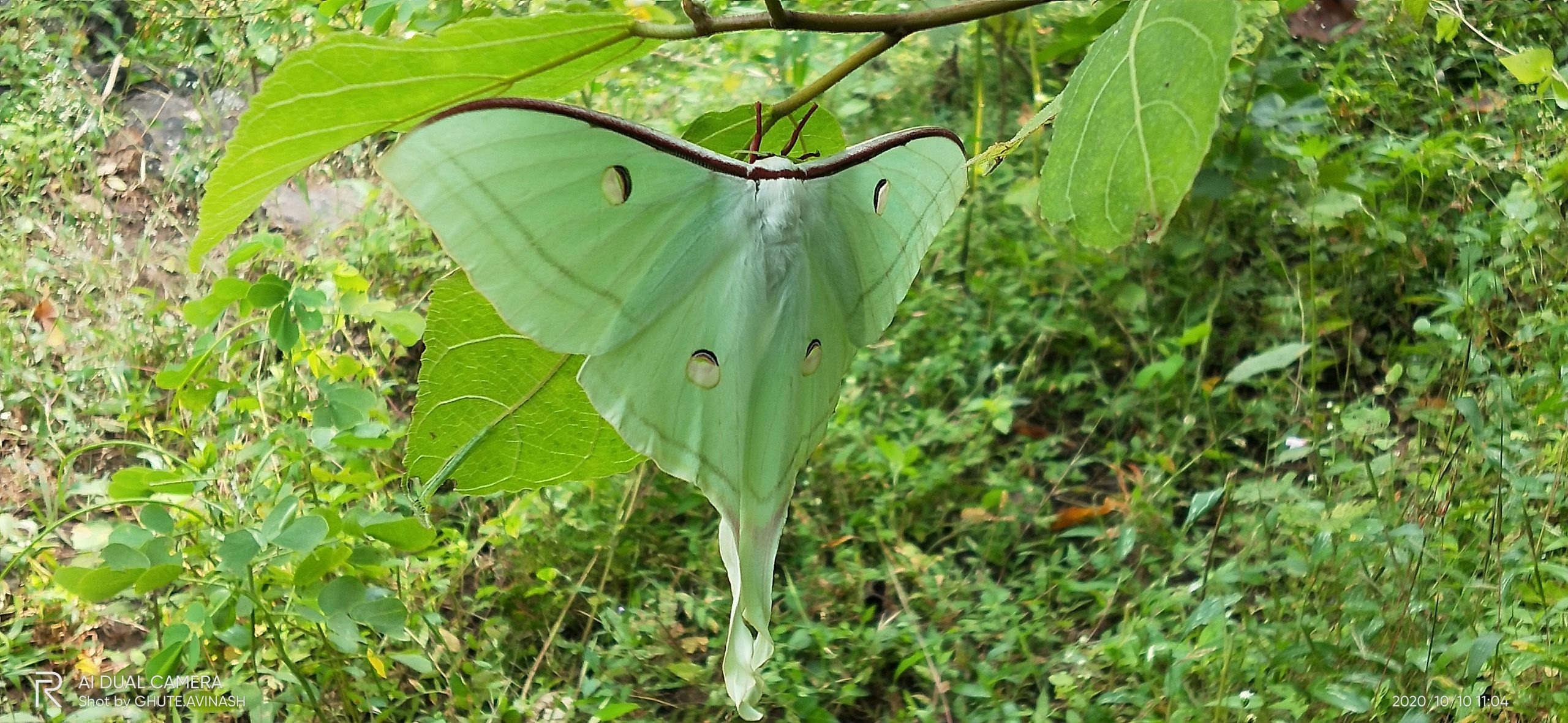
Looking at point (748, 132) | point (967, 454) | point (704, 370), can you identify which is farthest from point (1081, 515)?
point (704, 370)

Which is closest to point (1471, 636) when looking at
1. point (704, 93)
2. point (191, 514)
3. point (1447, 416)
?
point (1447, 416)

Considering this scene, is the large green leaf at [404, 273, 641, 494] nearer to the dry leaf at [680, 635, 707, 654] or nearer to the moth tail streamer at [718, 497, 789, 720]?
the moth tail streamer at [718, 497, 789, 720]

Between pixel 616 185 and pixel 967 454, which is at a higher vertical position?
pixel 616 185

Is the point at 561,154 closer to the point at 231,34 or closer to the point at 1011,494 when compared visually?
the point at 1011,494

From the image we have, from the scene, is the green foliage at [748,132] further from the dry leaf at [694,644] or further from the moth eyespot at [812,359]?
the dry leaf at [694,644]
